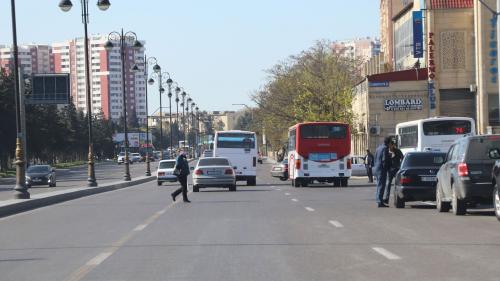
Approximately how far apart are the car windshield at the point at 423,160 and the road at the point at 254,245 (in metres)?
1.46

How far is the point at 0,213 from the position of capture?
88.7ft

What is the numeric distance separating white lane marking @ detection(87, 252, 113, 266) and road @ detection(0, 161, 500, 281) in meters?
0.02

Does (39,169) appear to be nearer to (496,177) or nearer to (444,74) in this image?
(444,74)

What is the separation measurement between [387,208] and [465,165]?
482cm

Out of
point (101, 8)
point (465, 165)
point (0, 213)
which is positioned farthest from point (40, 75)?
point (465, 165)

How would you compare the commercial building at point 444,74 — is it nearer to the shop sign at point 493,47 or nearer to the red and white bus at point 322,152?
the shop sign at point 493,47

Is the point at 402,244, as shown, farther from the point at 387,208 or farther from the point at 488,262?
the point at 387,208

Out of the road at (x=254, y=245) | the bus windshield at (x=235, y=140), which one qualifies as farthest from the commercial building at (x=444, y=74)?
the road at (x=254, y=245)

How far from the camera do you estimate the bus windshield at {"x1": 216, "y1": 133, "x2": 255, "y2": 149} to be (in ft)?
185

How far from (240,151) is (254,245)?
40.3 metres

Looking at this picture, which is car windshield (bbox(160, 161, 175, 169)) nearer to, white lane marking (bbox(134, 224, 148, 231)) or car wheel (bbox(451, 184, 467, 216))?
car wheel (bbox(451, 184, 467, 216))

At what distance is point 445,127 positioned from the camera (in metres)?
49.4

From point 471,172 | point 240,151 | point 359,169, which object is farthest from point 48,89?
point 471,172

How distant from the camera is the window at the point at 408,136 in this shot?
5088cm
